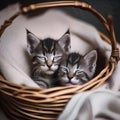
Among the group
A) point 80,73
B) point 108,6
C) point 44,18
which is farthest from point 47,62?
point 108,6

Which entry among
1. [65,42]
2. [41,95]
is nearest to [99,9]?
[65,42]

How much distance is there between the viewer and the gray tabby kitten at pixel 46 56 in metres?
0.81

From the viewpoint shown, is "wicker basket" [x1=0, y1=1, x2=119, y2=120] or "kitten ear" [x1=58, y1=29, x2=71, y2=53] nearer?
"wicker basket" [x1=0, y1=1, x2=119, y2=120]

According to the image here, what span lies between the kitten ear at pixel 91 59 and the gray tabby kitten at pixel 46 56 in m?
0.07

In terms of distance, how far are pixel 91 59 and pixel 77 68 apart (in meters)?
0.05

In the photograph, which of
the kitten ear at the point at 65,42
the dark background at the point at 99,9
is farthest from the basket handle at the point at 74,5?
the dark background at the point at 99,9

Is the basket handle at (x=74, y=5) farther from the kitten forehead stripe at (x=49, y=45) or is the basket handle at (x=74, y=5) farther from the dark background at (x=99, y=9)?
the dark background at (x=99, y=9)

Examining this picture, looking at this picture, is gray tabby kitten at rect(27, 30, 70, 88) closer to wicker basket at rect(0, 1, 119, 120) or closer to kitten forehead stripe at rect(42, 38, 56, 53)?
kitten forehead stripe at rect(42, 38, 56, 53)

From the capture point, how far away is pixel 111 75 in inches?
31.9

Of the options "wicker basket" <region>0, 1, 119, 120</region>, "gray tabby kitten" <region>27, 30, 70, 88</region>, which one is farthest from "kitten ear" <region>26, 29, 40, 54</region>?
"wicker basket" <region>0, 1, 119, 120</region>

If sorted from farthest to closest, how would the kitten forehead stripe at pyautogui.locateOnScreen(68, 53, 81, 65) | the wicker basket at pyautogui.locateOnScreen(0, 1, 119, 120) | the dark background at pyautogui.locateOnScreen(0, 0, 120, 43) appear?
1. the dark background at pyautogui.locateOnScreen(0, 0, 120, 43)
2. the kitten forehead stripe at pyautogui.locateOnScreen(68, 53, 81, 65)
3. the wicker basket at pyautogui.locateOnScreen(0, 1, 119, 120)

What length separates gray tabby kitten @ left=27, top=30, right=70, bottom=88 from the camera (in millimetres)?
808

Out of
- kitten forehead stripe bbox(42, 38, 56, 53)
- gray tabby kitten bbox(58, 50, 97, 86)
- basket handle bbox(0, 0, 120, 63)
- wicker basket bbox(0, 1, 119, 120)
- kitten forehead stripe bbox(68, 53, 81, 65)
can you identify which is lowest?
wicker basket bbox(0, 1, 119, 120)

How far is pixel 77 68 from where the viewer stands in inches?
31.3
